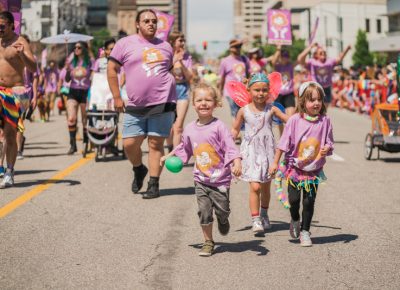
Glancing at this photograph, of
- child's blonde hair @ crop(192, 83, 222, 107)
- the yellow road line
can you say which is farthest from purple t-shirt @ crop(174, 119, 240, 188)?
the yellow road line

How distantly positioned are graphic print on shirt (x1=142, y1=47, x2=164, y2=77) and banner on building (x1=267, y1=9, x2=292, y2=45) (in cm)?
1014

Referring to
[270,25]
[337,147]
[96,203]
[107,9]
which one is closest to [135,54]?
[96,203]

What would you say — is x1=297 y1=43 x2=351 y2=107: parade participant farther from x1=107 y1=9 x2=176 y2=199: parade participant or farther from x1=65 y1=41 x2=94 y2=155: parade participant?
x1=107 y1=9 x2=176 y2=199: parade participant

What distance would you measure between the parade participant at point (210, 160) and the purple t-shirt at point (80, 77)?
8073 mm

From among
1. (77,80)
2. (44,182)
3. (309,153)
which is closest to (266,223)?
(309,153)

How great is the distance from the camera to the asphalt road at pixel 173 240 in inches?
217

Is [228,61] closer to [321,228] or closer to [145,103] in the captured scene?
[145,103]

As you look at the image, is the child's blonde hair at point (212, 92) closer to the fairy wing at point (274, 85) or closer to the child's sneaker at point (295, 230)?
the fairy wing at point (274, 85)

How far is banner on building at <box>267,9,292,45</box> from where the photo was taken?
66.4 ft

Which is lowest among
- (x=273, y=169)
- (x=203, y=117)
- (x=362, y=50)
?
(x=273, y=169)

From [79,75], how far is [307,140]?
320 inches

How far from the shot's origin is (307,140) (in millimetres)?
6848

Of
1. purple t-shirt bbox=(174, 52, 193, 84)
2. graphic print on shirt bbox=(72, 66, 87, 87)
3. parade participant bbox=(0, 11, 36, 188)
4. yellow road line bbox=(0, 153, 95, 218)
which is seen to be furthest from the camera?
graphic print on shirt bbox=(72, 66, 87, 87)

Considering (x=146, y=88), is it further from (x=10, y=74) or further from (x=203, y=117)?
(x=203, y=117)
